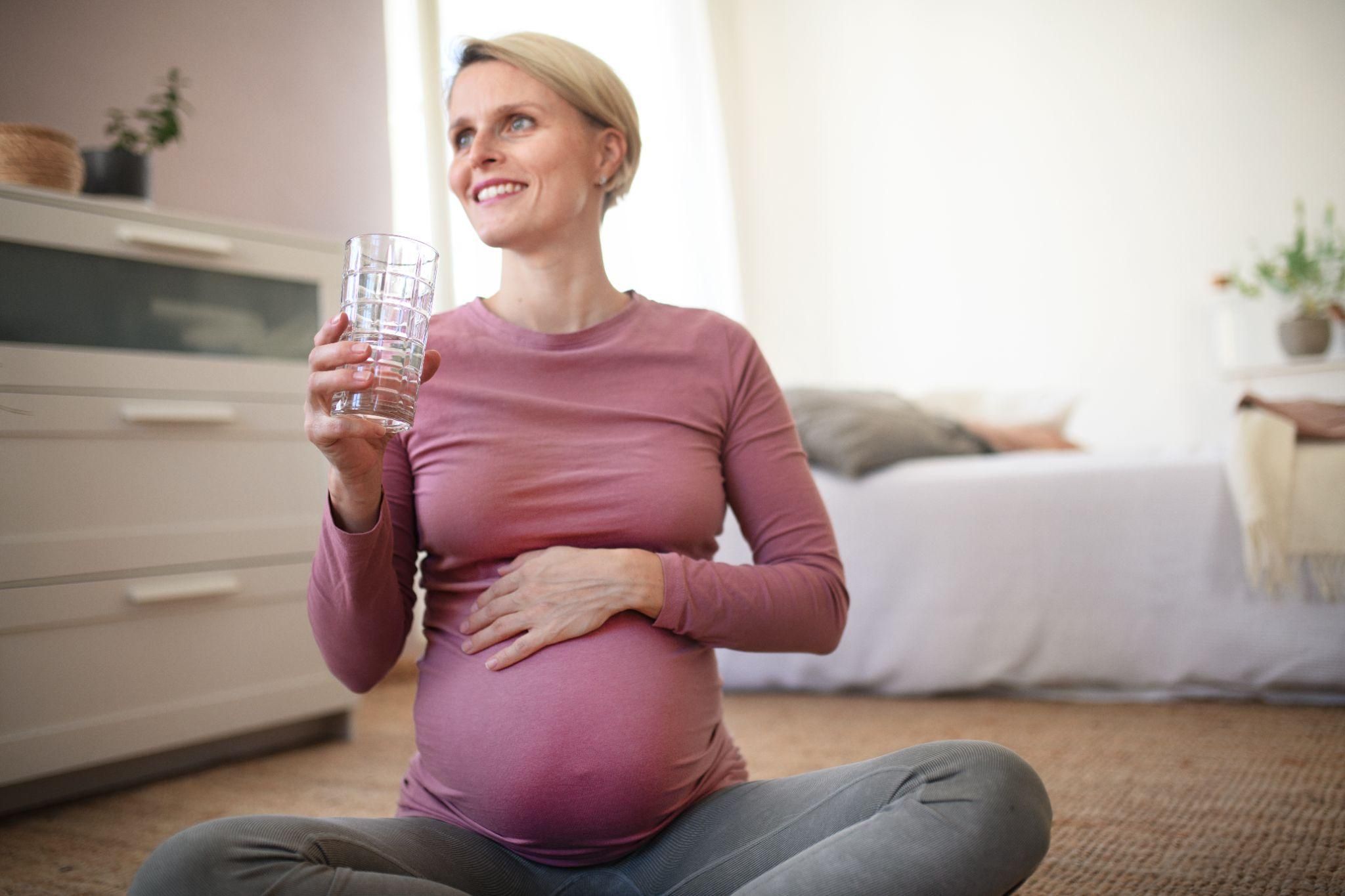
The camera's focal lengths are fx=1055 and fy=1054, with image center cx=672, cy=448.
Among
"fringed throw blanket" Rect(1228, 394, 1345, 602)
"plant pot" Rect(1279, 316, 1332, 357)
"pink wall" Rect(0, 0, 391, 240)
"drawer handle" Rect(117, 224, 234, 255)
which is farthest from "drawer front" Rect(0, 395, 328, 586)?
"plant pot" Rect(1279, 316, 1332, 357)

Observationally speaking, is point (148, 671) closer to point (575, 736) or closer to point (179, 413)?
point (179, 413)

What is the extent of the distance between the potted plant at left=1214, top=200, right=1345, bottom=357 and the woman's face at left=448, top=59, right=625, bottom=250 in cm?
391

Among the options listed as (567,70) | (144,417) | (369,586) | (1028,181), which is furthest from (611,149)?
(1028,181)

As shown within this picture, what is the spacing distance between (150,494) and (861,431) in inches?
59.7

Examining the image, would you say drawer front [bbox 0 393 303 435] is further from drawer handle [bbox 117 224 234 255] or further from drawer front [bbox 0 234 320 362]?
drawer handle [bbox 117 224 234 255]

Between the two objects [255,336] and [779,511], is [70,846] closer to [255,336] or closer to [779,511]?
[255,336]

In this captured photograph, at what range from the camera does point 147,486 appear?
1906 millimetres

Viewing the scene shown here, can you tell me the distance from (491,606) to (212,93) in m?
2.23

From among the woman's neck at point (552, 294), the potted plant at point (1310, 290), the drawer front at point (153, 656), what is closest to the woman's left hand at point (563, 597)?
the woman's neck at point (552, 294)

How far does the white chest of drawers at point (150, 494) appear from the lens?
68.7 inches

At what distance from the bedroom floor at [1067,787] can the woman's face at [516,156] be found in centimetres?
93

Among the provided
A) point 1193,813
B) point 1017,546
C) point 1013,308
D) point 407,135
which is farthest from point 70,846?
point 1013,308

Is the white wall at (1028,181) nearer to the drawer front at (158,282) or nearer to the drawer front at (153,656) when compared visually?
the drawer front at (158,282)

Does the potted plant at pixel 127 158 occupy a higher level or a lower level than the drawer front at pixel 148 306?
higher
